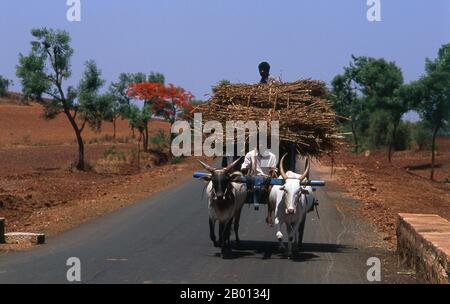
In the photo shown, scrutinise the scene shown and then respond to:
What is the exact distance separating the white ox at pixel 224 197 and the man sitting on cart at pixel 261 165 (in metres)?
0.36

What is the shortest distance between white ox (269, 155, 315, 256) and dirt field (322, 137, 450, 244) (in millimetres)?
2371

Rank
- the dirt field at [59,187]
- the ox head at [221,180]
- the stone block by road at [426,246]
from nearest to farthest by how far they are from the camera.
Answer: the stone block by road at [426,246]
the ox head at [221,180]
the dirt field at [59,187]

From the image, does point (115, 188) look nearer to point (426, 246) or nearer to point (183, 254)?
point (183, 254)

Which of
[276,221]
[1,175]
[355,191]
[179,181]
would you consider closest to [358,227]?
[276,221]

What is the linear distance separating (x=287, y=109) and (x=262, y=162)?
1.10 meters

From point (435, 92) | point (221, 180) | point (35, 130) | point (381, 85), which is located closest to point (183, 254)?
point (221, 180)

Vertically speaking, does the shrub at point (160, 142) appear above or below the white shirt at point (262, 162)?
below

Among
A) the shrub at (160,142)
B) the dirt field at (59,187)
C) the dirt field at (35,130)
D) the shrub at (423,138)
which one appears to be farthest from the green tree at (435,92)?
the dirt field at (35,130)

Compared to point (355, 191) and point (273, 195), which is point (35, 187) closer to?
point (355, 191)

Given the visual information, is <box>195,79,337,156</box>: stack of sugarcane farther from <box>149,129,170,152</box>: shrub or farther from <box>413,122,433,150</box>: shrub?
<box>413,122,433,150</box>: shrub

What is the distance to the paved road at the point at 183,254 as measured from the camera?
437 inches

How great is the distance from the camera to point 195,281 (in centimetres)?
1068

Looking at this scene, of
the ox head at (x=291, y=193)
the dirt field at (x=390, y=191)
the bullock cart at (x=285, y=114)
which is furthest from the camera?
the dirt field at (x=390, y=191)

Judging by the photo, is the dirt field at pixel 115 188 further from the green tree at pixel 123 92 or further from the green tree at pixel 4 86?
the green tree at pixel 4 86
